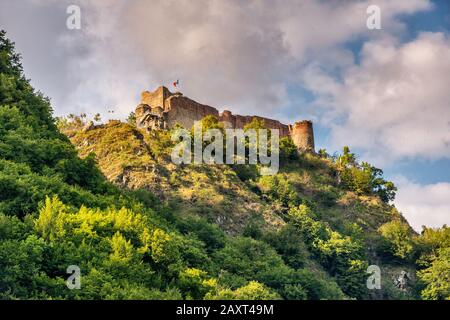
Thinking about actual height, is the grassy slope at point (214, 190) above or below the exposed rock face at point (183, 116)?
below

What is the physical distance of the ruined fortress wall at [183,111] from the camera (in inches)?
2662

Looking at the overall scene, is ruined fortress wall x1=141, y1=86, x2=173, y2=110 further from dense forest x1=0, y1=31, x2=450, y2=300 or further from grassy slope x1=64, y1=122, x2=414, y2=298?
grassy slope x1=64, y1=122, x2=414, y2=298

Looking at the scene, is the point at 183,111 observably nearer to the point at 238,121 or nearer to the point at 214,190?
the point at 238,121

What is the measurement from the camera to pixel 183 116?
68688mm

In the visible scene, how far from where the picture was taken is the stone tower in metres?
77.2

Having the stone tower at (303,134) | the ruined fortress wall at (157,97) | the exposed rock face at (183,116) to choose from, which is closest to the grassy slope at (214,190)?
the exposed rock face at (183,116)

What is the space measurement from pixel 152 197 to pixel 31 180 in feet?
58.5

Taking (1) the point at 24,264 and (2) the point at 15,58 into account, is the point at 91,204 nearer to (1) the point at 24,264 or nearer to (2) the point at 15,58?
(1) the point at 24,264

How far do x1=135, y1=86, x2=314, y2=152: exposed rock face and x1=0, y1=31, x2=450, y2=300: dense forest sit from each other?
380 centimetres

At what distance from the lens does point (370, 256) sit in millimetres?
57875

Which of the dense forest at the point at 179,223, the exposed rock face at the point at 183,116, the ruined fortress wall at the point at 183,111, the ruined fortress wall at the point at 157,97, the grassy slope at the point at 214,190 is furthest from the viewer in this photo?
the ruined fortress wall at the point at 157,97

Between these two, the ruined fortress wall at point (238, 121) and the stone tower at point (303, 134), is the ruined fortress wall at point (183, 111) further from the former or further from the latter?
the stone tower at point (303, 134)

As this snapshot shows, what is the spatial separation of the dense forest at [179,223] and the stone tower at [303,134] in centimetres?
290
